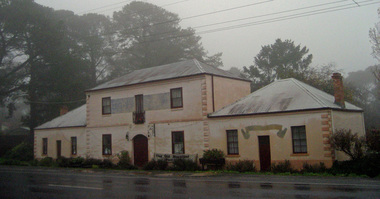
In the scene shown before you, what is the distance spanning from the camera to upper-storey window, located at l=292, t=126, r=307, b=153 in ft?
68.5

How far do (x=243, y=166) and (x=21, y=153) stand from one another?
27043 millimetres

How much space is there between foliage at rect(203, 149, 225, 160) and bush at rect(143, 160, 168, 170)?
322cm

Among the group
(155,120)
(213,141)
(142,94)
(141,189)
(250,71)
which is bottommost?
(141,189)

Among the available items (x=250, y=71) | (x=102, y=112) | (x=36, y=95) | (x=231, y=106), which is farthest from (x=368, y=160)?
(x=36, y=95)

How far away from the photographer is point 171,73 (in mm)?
27984

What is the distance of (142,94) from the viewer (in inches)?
1111

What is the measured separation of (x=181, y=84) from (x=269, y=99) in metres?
6.43

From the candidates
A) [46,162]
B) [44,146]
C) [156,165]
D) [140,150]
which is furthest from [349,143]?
[44,146]

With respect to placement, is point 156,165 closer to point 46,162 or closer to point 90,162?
point 90,162

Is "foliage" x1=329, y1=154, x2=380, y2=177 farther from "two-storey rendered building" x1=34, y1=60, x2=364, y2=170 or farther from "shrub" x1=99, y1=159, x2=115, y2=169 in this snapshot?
"shrub" x1=99, y1=159, x2=115, y2=169

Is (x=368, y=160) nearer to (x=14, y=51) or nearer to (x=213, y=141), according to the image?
(x=213, y=141)

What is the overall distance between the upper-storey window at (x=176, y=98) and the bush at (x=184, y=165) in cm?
403

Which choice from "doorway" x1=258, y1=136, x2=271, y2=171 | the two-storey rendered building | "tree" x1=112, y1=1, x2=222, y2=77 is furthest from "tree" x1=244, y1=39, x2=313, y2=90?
"doorway" x1=258, y1=136, x2=271, y2=171

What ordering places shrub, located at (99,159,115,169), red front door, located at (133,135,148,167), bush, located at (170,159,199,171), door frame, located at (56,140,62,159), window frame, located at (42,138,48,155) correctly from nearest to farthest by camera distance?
bush, located at (170,159,199,171), red front door, located at (133,135,148,167), shrub, located at (99,159,115,169), door frame, located at (56,140,62,159), window frame, located at (42,138,48,155)
